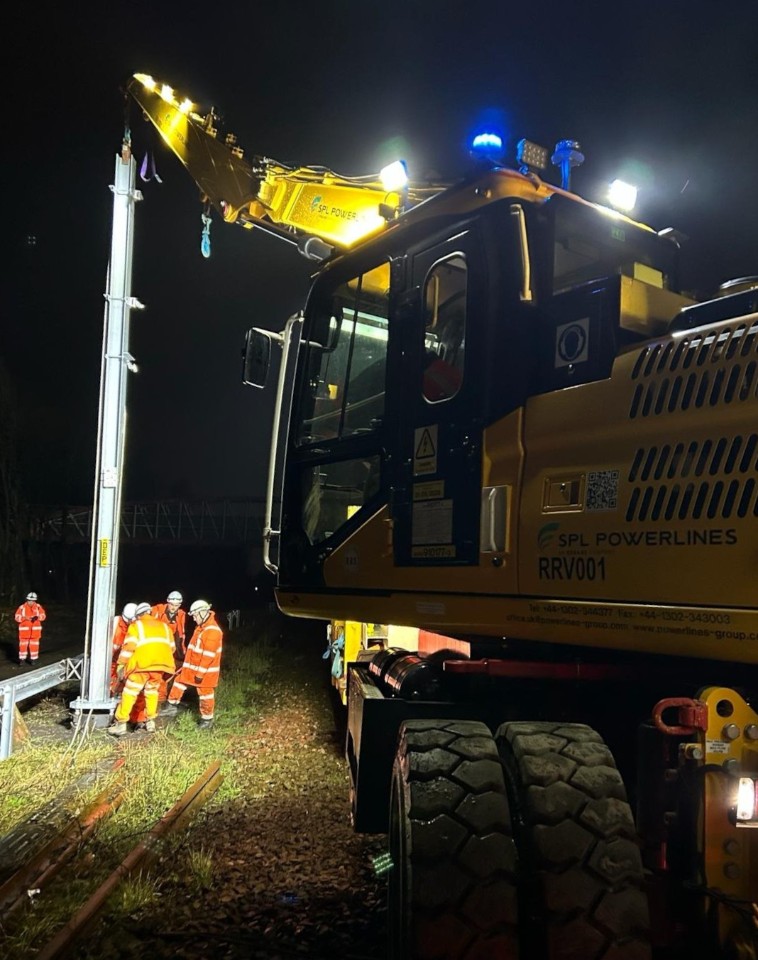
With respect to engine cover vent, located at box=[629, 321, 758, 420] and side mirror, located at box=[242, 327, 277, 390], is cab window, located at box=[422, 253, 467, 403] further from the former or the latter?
side mirror, located at box=[242, 327, 277, 390]

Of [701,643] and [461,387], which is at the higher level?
[461,387]

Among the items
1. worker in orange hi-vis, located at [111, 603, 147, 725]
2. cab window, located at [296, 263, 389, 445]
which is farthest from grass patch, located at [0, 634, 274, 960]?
cab window, located at [296, 263, 389, 445]

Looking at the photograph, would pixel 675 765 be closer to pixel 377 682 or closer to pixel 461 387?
pixel 461 387

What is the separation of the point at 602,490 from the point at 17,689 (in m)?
7.11

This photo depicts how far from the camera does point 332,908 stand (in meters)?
4.43

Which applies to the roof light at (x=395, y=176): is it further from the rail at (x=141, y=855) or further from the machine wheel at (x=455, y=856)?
the rail at (x=141, y=855)

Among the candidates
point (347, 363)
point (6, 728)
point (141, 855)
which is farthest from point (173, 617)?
point (347, 363)

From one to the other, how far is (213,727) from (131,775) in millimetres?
2210

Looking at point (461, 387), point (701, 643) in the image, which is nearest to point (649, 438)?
point (701, 643)

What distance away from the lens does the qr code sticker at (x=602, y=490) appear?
2777mm

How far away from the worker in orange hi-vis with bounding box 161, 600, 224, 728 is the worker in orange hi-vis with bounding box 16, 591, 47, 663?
699 cm

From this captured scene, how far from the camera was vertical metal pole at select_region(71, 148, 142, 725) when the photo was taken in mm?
8695

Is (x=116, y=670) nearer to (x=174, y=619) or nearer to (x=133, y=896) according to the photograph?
(x=174, y=619)

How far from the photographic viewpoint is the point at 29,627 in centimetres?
1501
